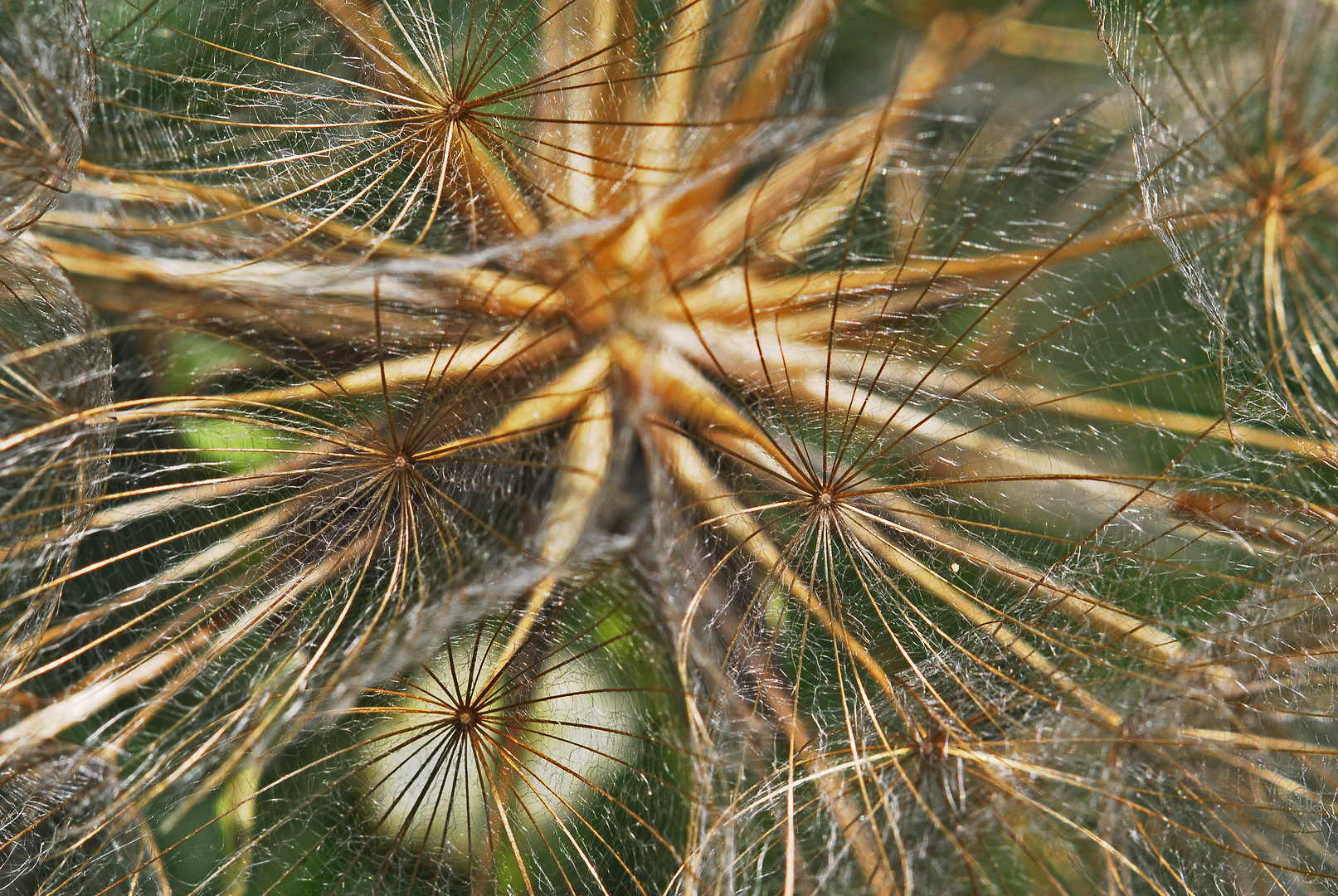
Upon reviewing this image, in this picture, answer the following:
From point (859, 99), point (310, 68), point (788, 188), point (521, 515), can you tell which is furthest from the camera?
point (859, 99)

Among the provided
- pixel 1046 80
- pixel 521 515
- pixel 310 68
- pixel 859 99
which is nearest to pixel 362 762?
pixel 521 515

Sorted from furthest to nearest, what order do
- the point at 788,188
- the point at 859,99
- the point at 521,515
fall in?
the point at 859,99 → the point at 788,188 → the point at 521,515

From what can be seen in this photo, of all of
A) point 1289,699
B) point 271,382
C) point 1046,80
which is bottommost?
point 1289,699

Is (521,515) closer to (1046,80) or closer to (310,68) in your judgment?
(310,68)

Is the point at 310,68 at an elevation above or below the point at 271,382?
above

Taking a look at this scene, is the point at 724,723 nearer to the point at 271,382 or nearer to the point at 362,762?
the point at 362,762

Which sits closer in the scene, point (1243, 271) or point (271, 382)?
point (271, 382)
